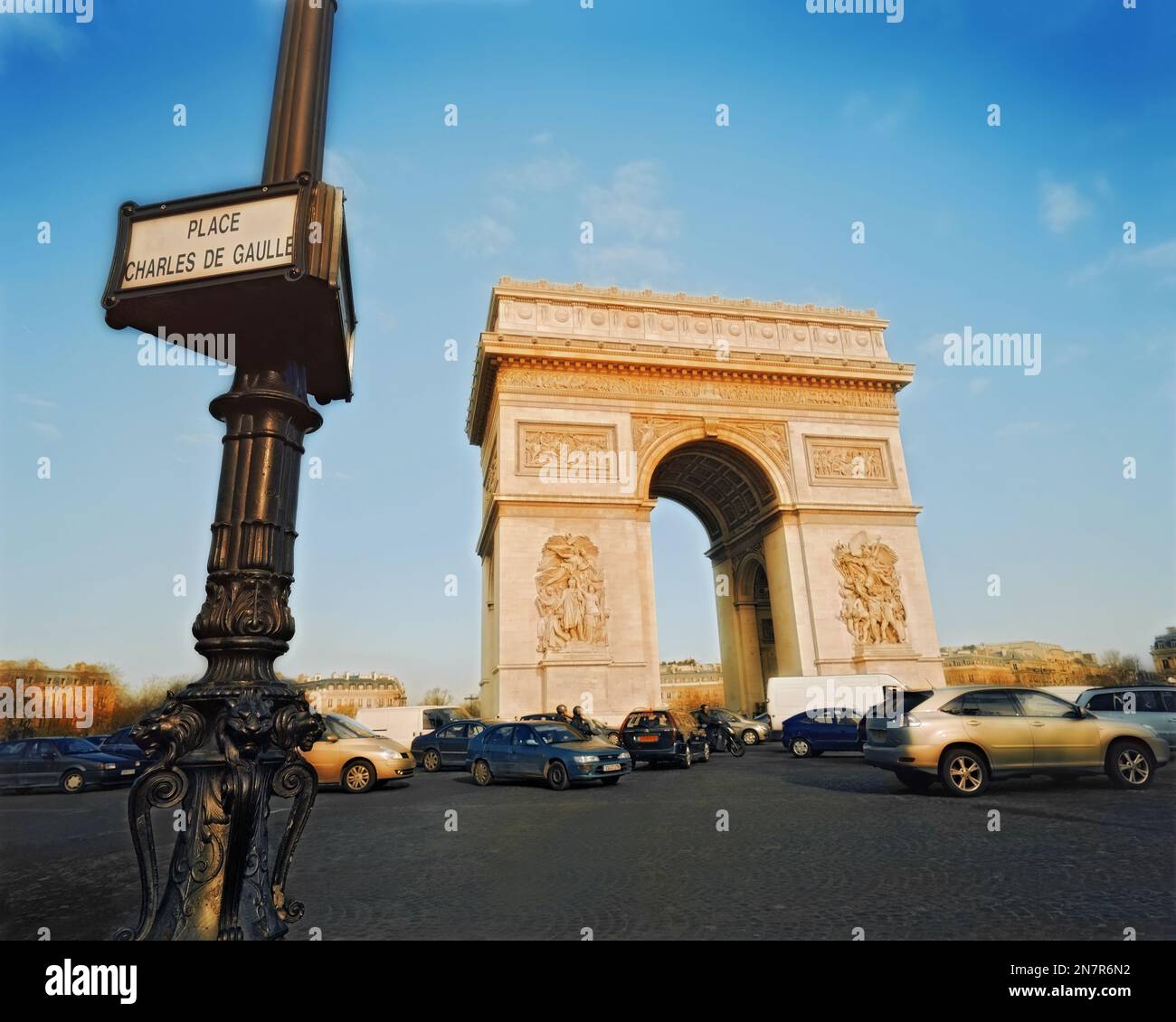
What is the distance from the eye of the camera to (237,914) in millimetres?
2568

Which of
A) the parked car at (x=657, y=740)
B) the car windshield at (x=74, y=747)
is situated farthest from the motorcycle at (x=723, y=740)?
the car windshield at (x=74, y=747)

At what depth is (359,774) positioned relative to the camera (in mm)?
12711

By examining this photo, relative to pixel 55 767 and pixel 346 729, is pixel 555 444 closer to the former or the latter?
pixel 346 729

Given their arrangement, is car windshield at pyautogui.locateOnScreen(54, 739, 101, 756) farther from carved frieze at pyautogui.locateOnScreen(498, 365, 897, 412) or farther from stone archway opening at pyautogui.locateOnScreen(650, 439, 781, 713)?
stone archway opening at pyautogui.locateOnScreen(650, 439, 781, 713)

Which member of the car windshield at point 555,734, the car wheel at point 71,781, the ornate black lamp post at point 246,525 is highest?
the ornate black lamp post at point 246,525

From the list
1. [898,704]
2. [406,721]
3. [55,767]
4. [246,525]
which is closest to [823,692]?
[898,704]

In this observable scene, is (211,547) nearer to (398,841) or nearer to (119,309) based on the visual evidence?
(119,309)

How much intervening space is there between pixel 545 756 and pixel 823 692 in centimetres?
1296

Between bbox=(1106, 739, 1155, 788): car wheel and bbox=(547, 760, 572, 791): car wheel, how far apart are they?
8.25 meters

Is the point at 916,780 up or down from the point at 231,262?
down

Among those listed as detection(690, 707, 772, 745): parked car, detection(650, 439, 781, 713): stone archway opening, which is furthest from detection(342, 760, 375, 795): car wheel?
detection(650, 439, 781, 713): stone archway opening

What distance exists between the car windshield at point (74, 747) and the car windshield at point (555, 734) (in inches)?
481

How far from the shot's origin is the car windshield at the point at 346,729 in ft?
42.7

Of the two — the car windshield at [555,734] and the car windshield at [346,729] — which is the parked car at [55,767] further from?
the car windshield at [555,734]
